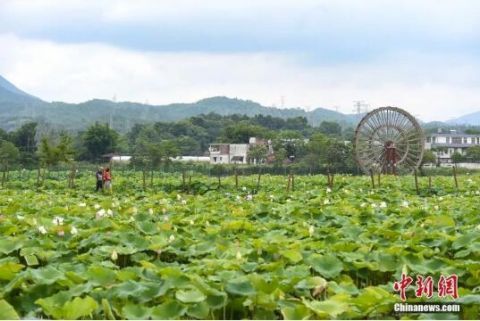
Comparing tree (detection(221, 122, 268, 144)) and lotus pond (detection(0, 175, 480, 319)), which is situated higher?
tree (detection(221, 122, 268, 144))

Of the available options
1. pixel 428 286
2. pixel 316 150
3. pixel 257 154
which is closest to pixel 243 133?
pixel 257 154

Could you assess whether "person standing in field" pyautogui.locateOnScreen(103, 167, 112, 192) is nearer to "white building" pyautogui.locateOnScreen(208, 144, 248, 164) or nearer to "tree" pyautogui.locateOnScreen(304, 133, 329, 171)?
"tree" pyautogui.locateOnScreen(304, 133, 329, 171)

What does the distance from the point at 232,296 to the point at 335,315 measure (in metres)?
0.55

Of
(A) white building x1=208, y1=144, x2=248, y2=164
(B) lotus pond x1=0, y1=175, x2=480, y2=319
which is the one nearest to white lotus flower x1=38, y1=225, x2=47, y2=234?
(B) lotus pond x1=0, y1=175, x2=480, y2=319

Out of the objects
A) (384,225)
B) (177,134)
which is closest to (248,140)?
(177,134)

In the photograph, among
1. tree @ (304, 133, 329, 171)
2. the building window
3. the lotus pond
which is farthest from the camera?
the building window

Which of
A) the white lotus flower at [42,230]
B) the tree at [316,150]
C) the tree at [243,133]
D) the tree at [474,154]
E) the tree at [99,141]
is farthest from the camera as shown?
the tree at [243,133]

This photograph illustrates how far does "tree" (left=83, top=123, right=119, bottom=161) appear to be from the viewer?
53.5m

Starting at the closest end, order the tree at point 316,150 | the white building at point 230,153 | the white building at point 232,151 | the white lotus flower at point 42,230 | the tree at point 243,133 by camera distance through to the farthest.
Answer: the white lotus flower at point 42,230 < the tree at point 316,150 < the white building at point 232,151 < the white building at point 230,153 < the tree at point 243,133

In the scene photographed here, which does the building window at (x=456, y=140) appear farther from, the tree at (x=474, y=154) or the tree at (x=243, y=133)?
the tree at (x=243, y=133)

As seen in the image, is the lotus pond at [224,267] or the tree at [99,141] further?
the tree at [99,141]

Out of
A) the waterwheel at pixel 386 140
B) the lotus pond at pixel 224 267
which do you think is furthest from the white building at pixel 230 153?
the lotus pond at pixel 224 267

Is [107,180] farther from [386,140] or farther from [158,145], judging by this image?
[158,145]

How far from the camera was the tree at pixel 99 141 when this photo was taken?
176 feet
